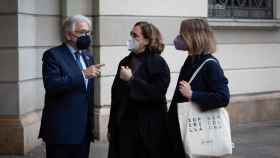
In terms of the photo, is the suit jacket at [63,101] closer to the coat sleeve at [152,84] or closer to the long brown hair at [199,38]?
the coat sleeve at [152,84]

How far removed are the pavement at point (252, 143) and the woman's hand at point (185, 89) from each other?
346 cm

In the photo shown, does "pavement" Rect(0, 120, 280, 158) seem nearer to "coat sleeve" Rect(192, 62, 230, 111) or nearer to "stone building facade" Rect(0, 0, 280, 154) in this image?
"stone building facade" Rect(0, 0, 280, 154)

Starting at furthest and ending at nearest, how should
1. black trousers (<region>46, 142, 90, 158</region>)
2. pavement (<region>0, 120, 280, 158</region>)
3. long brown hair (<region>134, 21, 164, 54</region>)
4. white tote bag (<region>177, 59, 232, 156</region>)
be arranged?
pavement (<region>0, 120, 280, 158</region>), long brown hair (<region>134, 21, 164, 54</region>), black trousers (<region>46, 142, 90, 158</region>), white tote bag (<region>177, 59, 232, 156</region>)

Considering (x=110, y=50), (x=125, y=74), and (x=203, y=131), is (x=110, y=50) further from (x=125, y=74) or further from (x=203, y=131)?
(x=203, y=131)

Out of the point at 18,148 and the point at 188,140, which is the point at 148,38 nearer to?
the point at 188,140

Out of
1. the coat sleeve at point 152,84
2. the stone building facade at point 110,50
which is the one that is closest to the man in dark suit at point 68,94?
the coat sleeve at point 152,84

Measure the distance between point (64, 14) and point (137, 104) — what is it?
3719mm

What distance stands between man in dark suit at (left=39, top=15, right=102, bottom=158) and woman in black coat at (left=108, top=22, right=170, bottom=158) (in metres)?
0.35

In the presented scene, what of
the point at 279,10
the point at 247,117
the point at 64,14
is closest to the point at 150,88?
the point at 64,14

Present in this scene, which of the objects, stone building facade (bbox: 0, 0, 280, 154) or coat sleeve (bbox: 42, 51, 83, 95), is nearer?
coat sleeve (bbox: 42, 51, 83, 95)

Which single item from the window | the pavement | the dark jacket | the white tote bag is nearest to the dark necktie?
the dark jacket

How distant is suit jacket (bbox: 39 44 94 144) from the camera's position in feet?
15.8

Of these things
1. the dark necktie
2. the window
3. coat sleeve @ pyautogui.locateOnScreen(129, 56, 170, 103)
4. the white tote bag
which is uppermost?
the window

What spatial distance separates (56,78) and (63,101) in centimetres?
20
